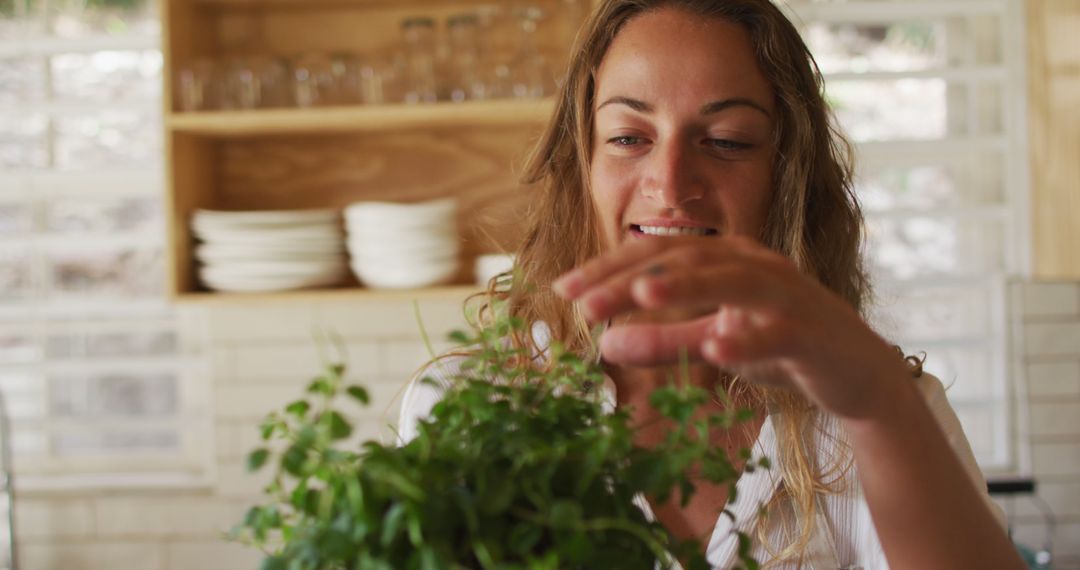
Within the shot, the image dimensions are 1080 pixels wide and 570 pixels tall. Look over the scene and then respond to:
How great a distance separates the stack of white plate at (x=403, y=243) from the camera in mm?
2549

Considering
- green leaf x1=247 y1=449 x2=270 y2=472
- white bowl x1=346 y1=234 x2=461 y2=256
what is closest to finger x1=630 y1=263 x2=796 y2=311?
green leaf x1=247 y1=449 x2=270 y2=472

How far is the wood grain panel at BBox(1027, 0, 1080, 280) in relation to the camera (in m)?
2.66

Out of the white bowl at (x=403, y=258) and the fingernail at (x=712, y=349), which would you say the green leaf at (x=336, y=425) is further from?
the white bowl at (x=403, y=258)

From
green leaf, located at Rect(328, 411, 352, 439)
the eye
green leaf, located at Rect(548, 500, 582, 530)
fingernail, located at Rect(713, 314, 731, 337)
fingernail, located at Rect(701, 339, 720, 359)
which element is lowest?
green leaf, located at Rect(548, 500, 582, 530)

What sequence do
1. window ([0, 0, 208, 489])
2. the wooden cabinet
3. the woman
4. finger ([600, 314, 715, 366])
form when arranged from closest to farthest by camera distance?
finger ([600, 314, 715, 366]), the woman, the wooden cabinet, window ([0, 0, 208, 489])

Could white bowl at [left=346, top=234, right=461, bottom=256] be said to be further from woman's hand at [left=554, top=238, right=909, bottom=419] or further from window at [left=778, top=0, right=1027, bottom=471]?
woman's hand at [left=554, top=238, right=909, bottom=419]

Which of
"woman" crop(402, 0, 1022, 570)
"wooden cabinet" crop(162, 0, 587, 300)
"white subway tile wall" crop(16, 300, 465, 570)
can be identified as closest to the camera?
"woman" crop(402, 0, 1022, 570)

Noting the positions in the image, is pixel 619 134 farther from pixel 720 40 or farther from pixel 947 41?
pixel 947 41

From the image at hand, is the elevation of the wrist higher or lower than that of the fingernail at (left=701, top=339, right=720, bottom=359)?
lower

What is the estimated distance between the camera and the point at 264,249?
2574 mm

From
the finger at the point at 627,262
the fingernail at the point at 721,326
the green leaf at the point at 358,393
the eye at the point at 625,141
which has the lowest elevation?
the green leaf at the point at 358,393

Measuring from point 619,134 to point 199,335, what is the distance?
6.45 feet

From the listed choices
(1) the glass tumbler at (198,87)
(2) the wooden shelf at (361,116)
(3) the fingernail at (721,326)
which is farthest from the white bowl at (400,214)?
(3) the fingernail at (721,326)

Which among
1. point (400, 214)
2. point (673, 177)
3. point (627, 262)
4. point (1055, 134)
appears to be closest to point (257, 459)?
point (627, 262)
